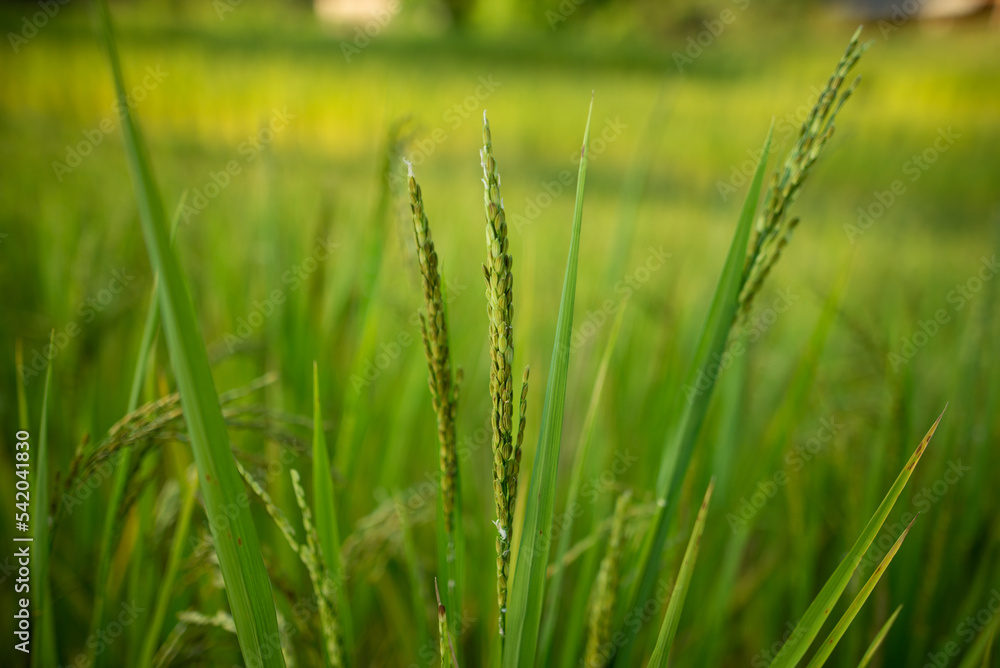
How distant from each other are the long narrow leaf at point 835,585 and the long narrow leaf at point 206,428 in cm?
27

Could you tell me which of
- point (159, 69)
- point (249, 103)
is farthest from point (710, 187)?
point (159, 69)

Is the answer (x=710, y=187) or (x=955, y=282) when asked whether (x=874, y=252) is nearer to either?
(x=955, y=282)

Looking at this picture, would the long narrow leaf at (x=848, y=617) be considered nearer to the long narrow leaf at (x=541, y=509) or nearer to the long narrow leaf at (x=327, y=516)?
the long narrow leaf at (x=541, y=509)

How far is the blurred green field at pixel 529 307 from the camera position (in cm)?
57

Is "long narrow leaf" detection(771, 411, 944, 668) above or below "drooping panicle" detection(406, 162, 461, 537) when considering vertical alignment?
below

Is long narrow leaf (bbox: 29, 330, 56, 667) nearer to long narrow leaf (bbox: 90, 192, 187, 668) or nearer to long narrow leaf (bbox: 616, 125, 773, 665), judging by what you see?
long narrow leaf (bbox: 90, 192, 187, 668)

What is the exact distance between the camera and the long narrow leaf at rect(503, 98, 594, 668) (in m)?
0.29

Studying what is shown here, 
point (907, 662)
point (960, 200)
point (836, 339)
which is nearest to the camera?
point (907, 662)

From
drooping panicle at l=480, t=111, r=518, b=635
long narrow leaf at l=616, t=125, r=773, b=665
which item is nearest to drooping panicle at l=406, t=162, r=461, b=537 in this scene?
drooping panicle at l=480, t=111, r=518, b=635

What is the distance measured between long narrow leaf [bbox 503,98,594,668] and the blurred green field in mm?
106

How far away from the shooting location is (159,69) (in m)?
2.31

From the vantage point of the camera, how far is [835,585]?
304 mm


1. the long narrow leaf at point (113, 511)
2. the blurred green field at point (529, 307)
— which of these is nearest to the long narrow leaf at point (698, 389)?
the blurred green field at point (529, 307)

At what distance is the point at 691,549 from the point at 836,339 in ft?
4.07
